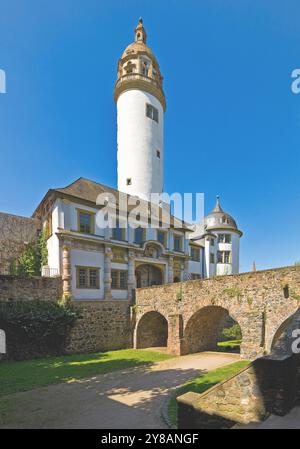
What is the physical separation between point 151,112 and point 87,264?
1927cm

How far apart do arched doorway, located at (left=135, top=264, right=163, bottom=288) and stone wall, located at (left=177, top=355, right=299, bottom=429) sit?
17382 mm

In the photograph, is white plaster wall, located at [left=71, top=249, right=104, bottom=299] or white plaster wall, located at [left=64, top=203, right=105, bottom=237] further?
white plaster wall, located at [left=64, top=203, right=105, bottom=237]

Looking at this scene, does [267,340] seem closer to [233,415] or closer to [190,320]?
[190,320]

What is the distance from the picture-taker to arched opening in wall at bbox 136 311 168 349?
19.8 m

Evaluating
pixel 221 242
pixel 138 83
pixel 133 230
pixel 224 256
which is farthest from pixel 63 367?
pixel 138 83

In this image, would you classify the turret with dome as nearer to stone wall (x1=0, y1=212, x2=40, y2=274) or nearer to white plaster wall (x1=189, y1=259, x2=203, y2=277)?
white plaster wall (x1=189, y1=259, x2=203, y2=277)

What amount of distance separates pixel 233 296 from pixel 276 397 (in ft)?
29.3

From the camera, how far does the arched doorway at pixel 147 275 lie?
23.3m

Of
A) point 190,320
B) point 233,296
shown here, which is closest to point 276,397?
point 233,296

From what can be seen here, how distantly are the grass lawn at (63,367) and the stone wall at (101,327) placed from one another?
96 cm

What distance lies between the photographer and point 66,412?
7.59 m

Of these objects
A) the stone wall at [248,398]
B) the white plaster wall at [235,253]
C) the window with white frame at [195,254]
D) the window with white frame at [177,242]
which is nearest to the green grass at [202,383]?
the stone wall at [248,398]


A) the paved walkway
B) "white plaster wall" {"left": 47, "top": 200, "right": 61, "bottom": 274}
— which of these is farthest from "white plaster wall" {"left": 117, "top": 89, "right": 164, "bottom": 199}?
the paved walkway

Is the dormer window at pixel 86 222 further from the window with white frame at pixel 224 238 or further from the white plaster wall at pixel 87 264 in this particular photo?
the window with white frame at pixel 224 238
